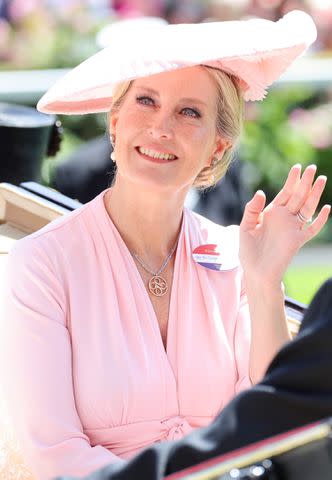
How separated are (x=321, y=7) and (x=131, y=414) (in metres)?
5.63

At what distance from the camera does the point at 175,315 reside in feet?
9.81

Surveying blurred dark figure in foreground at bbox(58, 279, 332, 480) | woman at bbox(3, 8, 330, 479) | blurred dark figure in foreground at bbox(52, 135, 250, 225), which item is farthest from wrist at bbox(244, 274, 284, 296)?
blurred dark figure in foreground at bbox(52, 135, 250, 225)

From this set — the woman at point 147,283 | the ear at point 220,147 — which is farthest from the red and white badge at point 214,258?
the ear at point 220,147

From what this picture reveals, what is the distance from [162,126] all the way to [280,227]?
0.37m

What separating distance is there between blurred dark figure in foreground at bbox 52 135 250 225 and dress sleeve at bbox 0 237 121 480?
2.52 m

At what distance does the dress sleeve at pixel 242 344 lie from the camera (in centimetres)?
296

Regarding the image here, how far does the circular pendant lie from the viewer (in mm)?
3011

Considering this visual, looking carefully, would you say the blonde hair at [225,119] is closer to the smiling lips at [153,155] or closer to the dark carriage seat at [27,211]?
the smiling lips at [153,155]

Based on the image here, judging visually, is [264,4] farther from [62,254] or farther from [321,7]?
[62,254]

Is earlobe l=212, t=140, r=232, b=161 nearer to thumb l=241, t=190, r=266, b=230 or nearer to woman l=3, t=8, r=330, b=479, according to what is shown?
woman l=3, t=8, r=330, b=479

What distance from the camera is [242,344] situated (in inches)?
119

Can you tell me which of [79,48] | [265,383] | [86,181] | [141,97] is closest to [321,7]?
[79,48]

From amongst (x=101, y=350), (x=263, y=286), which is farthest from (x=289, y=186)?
(x=101, y=350)

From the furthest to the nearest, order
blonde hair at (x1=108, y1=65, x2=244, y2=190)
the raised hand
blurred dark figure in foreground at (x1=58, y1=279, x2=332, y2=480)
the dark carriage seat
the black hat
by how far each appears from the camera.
Answer: the black hat < the dark carriage seat < blonde hair at (x1=108, y1=65, x2=244, y2=190) < the raised hand < blurred dark figure in foreground at (x1=58, y1=279, x2=332, y2=480)
